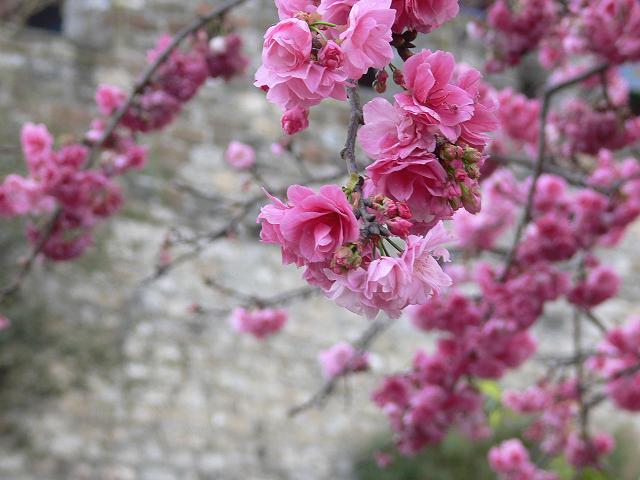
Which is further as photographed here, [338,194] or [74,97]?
[74,97]

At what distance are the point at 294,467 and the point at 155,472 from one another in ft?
1.92

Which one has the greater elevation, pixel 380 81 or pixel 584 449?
pixel 380 81

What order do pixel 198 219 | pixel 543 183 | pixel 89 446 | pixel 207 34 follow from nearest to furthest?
pixel 207 34
pixel 543 183
pixel 89 446
pixel 198 219

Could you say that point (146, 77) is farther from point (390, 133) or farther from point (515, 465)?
point (515, 465)

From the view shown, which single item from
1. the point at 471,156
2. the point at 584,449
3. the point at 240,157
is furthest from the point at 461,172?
the point at 584,449

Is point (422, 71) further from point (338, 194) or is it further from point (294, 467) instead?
point (294, 467)

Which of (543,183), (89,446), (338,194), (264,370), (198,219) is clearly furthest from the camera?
(198,219)

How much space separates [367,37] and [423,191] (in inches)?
5.7

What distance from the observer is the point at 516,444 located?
2334mm

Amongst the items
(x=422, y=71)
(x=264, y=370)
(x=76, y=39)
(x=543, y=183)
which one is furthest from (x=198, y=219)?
(x=422, y=71)

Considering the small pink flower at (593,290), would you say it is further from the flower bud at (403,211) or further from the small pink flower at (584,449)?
the flower bud at (403,211)

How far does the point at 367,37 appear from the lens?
2.18 feet

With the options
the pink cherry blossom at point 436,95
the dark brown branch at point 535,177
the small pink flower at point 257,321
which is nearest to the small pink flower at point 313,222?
the pink cherry blossom at point 436,95

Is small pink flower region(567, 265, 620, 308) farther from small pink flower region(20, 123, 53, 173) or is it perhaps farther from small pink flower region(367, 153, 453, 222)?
small pink flower region(367, 153, 453, 222)
